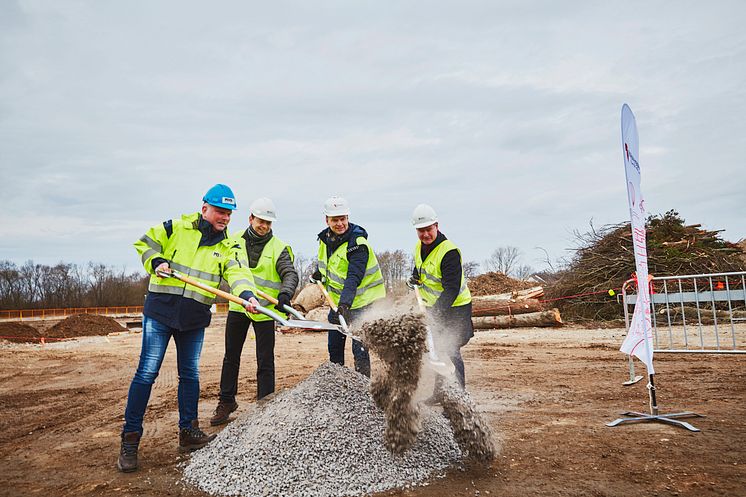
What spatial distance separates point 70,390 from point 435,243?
6010 mm

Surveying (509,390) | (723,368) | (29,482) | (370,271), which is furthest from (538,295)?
(29,482)

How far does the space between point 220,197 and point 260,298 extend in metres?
1.22

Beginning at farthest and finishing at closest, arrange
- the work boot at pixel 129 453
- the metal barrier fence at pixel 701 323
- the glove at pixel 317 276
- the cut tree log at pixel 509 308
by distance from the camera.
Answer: the cut tree log at pixel 509 308
the metal barrier fence at pixel 701 323
the glove at pixel 317 276
the work boot at pixel 129 453

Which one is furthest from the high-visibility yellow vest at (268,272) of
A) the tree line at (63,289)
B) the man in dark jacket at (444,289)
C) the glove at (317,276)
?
the tree line at (63,289)

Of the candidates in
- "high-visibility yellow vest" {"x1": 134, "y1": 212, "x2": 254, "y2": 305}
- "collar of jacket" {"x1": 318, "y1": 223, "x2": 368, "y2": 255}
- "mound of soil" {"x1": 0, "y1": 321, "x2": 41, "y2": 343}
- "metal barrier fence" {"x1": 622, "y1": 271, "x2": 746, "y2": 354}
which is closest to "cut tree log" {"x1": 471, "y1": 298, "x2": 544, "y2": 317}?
"metal barrier fence" {"x1": 622, "y1": 271, "x2": 746, "y2": 354}

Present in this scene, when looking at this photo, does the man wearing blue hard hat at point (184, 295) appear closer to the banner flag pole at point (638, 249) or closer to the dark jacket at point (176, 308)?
the dark jacket at point (176, 308)

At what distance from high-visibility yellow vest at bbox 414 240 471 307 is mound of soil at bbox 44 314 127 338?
1774 centimetres

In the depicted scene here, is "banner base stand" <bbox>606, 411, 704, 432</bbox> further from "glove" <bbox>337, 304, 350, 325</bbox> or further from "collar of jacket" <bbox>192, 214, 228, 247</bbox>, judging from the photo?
"collar of jacket" <bbox>192, 214, 228, 247</bbox>

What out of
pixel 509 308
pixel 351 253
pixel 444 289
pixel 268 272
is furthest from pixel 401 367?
pixel 509 308

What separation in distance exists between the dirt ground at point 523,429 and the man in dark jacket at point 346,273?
4.65 feet

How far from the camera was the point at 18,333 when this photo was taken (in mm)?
17641

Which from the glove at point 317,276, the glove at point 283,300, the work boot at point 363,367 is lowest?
the work boot at point 363,367

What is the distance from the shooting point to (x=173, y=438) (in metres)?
4.73

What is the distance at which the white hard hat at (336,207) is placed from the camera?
5.14 metres
